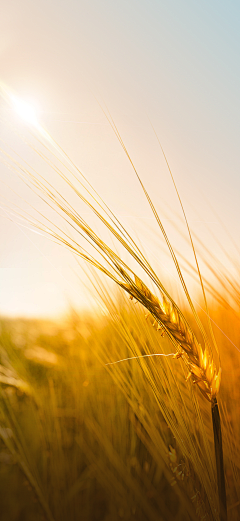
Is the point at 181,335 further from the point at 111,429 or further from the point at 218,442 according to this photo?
the point at 111,429

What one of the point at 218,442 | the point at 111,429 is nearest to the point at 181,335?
the point at 218,442

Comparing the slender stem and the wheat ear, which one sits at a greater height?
the wheat ear

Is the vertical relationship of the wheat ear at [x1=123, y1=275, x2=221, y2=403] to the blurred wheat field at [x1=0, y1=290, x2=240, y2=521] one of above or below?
above

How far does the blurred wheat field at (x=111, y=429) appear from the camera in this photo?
1.05 feet

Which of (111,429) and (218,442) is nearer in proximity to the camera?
(218,442)

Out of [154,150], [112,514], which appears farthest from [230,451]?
[154,150]

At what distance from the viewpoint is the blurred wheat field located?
319mm

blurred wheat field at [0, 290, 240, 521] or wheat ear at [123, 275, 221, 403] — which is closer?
wheat ear at [123, 275, 221, 403]

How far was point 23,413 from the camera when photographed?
1.41 ft

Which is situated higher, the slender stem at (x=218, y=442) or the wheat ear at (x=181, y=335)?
the wheat ear at (x=181, y=335)

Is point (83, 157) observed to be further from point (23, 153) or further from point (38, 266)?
point (38, 266)

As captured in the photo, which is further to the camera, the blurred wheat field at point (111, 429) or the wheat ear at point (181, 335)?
the blurred wheat field at point (111, 429)

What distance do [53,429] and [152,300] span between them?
0.32 metres

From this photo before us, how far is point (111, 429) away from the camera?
0.41m
